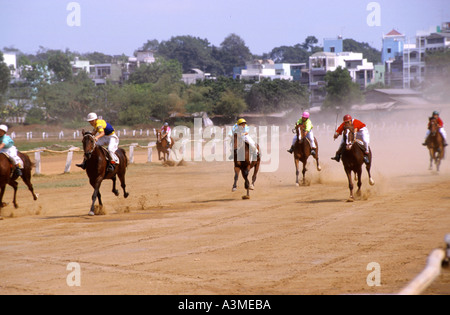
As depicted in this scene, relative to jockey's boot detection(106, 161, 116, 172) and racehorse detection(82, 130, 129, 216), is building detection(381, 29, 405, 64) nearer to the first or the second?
jockey's boot detection(106, 161, 116, 172)

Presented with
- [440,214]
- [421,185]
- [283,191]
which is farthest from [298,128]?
[440,214]

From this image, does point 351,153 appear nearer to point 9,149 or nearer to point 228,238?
point 228,238

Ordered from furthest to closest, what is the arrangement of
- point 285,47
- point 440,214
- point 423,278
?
1. point 285,47
2. point 440,214
3. point 423,278

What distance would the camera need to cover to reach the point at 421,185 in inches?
846

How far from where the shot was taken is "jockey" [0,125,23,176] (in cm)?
1647

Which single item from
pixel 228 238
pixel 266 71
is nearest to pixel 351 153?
pixel 228 238

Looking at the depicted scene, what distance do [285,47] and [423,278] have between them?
601 ft

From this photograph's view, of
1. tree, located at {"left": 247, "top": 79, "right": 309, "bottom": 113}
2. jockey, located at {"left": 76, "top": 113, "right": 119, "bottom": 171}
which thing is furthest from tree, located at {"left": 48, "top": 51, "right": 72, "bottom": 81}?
jockey, located at {"left": 76, "top": 113, "right": 119, "bottom": 171}

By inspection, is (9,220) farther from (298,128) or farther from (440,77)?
(440,77)

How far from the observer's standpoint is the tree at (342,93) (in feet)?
260
